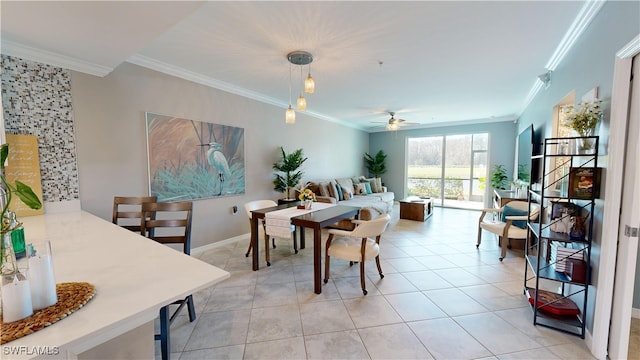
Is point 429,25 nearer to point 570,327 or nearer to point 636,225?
point 636,225

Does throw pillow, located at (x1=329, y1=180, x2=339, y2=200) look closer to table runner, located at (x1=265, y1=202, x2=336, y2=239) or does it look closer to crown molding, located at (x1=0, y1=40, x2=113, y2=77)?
table runner, located at (x1=265, y1=202, x2=336, y2=239)

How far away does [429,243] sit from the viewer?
412 centimetres

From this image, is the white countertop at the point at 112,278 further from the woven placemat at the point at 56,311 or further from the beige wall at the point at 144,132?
the beige wall at the point at 144,132

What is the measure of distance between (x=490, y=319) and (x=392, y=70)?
2941 mm

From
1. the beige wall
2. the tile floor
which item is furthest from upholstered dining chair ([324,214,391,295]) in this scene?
the beige wall

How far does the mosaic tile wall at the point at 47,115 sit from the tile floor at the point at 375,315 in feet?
5.85

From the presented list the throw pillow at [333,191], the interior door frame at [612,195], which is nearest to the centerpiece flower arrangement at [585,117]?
the interior door frame at [612,195]

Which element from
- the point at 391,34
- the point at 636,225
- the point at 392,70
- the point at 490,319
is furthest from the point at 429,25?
the point at 490,319

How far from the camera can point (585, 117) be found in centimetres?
182

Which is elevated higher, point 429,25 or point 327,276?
point 429,25

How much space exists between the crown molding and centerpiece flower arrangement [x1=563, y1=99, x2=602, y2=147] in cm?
423

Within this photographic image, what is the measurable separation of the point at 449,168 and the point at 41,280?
8395mm

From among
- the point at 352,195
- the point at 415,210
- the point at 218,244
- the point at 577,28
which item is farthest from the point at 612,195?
the point at 352,195

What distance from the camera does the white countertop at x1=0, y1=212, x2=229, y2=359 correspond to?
2.51 feet
